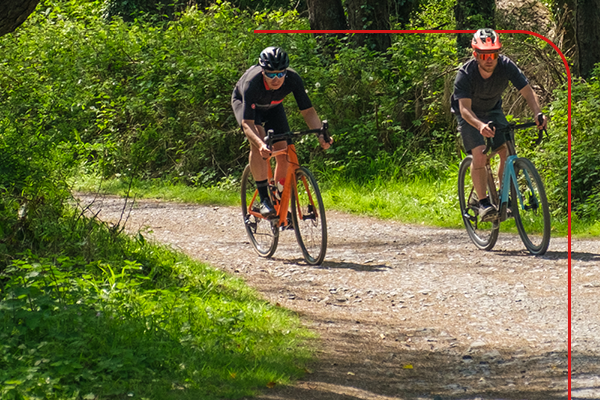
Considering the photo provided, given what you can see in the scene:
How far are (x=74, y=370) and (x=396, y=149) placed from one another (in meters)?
10.7

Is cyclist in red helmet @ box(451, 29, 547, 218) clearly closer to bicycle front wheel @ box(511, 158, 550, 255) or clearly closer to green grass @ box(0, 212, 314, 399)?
bicycle front wheel @ box(511, 158, 550, 255)

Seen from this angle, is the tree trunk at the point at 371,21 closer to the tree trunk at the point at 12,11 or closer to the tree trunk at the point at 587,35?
the tree trunk at the point at 587,35

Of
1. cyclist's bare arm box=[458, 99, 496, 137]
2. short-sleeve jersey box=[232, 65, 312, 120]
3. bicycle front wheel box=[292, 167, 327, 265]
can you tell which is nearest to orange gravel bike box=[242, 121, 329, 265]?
bicycle front wheel box=[292, 167, 327, 265]

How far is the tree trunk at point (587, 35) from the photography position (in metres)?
12.2

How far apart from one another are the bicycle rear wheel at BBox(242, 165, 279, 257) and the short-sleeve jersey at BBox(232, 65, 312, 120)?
103cm

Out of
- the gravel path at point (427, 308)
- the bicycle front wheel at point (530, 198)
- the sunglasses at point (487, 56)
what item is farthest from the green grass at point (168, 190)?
the sunglasses at point (487, 56)

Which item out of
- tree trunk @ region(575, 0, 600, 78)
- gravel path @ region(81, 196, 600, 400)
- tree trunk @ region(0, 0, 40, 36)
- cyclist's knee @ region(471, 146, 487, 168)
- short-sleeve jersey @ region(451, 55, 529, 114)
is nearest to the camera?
gravel path @ region(81, 196, 600, 400)

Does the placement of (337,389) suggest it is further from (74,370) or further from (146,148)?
(146,148)

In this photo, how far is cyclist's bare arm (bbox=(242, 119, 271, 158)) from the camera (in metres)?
7.74

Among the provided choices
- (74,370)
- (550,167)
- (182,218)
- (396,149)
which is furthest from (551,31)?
(74,370)

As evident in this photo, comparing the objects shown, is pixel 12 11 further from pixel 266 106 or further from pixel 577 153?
pixel 577 153

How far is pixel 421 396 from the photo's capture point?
4.77 meters

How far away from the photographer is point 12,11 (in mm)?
5691

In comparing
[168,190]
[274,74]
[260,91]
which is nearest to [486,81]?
[274,74]
